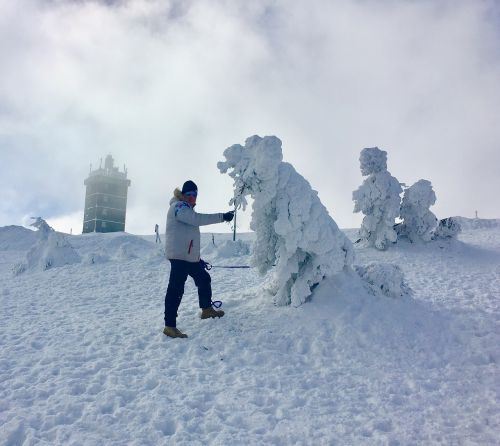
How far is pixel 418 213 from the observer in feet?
67.2

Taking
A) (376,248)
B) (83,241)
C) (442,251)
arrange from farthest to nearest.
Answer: (83,241), (376,248), (442,251)

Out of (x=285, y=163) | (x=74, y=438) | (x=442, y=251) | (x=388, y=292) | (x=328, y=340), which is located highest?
(x=285, y=163)

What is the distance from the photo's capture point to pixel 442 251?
741 inches

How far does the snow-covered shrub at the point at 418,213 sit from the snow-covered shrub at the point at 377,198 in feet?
3.56

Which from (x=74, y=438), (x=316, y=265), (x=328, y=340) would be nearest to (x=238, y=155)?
(x=316, y=265)

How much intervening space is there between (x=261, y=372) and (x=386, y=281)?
3754 mm

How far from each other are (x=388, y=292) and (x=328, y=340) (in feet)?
7.24

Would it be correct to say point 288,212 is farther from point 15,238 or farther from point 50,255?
point 15,238

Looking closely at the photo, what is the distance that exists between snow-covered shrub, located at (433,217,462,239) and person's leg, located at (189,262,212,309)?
15.8 meters

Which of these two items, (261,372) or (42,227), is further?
(42,227)

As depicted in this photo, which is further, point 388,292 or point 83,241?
point 83,241

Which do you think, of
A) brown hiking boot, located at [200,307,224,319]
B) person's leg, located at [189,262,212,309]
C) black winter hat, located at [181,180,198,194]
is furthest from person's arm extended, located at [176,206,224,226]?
brown hiking boot, located at [200,307,224,319]

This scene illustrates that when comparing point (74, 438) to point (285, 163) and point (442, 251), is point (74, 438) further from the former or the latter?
point (442, 251)

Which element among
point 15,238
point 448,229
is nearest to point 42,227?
point 448,229
